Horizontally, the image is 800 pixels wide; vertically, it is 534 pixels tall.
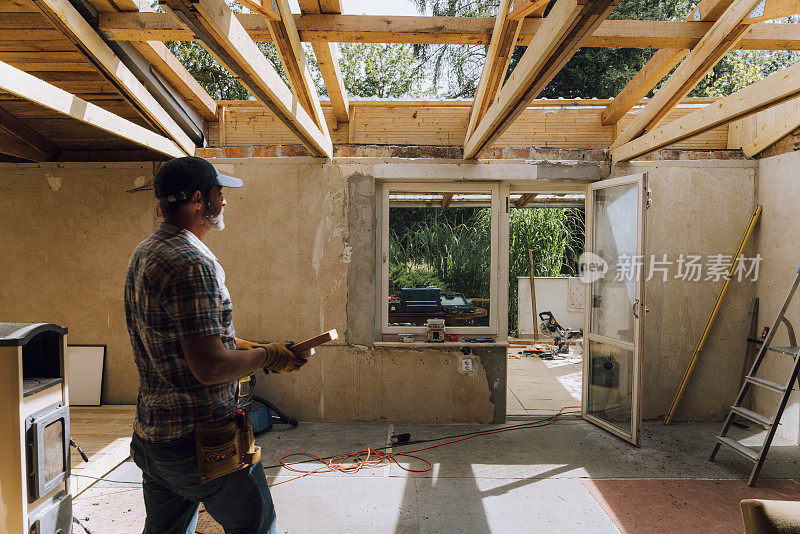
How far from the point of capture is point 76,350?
4.41m

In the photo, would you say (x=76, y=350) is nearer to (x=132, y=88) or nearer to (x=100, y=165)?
(x=100, y=165)

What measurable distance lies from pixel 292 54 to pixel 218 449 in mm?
2388

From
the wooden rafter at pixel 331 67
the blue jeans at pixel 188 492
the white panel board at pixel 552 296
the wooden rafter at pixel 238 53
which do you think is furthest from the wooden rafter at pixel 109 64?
the white panel board at pixel 552 296

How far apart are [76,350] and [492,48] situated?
14.9 feet

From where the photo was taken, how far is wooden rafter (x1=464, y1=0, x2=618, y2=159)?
6.12ft

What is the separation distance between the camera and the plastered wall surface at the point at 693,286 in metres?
4.36

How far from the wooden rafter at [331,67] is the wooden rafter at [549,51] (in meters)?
1.24

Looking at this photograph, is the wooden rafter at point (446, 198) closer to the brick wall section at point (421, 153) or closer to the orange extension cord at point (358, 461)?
the brick wall section at point (421, 153)

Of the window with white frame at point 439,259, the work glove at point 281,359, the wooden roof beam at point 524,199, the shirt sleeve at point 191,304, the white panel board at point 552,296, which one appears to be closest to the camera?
the shirt sleeve at point 191,304

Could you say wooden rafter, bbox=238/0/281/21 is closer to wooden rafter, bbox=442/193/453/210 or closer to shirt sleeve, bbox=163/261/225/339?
shirt sleeve, bbox=163/261/225/339

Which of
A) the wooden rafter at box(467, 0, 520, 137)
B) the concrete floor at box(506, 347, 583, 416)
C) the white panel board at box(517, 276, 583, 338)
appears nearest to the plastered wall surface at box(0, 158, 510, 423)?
the concrete floor at box(506, 347, 583, 416)

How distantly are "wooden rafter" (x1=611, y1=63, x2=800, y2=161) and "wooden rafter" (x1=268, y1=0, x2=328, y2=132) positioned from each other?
268 cm

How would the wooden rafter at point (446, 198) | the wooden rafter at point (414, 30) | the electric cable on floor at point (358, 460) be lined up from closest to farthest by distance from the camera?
the wooden rafter at point (414, 30) < the electric cable on floor at point (358, 460) < the wooden rafter at point (446, 198)

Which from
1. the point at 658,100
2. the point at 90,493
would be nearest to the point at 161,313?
the point at 90,493
